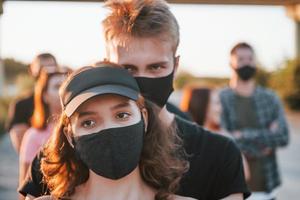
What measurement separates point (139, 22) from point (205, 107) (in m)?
3.53

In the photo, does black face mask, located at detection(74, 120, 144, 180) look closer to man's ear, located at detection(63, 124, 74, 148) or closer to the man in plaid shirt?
man's ear, located at detection(63, 124, 74, 148)

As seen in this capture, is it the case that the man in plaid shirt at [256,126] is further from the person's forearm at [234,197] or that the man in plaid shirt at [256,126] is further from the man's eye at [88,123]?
the man's eye at [88,123]

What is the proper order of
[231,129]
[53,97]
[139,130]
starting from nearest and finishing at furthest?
[139,130], [53,97], [231,129]

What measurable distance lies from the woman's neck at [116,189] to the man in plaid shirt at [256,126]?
12.2ft

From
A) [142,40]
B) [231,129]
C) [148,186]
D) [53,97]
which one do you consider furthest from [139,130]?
[231,129]

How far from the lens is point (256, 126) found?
6234 millimetres

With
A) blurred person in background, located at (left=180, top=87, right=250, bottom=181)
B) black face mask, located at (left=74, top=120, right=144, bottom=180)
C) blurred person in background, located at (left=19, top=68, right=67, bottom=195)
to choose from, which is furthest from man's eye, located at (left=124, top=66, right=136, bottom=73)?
blurred person in background, located at (left=180, top=87, right=250, bottom=181)

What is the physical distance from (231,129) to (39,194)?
373cm

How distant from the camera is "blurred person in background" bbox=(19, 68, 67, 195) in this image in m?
5.34

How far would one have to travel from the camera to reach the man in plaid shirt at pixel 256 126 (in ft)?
20.0

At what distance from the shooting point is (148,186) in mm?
2406

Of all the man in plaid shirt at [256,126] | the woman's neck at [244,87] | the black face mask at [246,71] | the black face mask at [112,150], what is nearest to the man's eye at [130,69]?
the black face mask at [112,150]

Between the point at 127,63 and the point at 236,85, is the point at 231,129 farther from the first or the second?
the point at 127,63

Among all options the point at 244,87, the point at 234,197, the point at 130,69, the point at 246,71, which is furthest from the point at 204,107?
the point at 130,69
